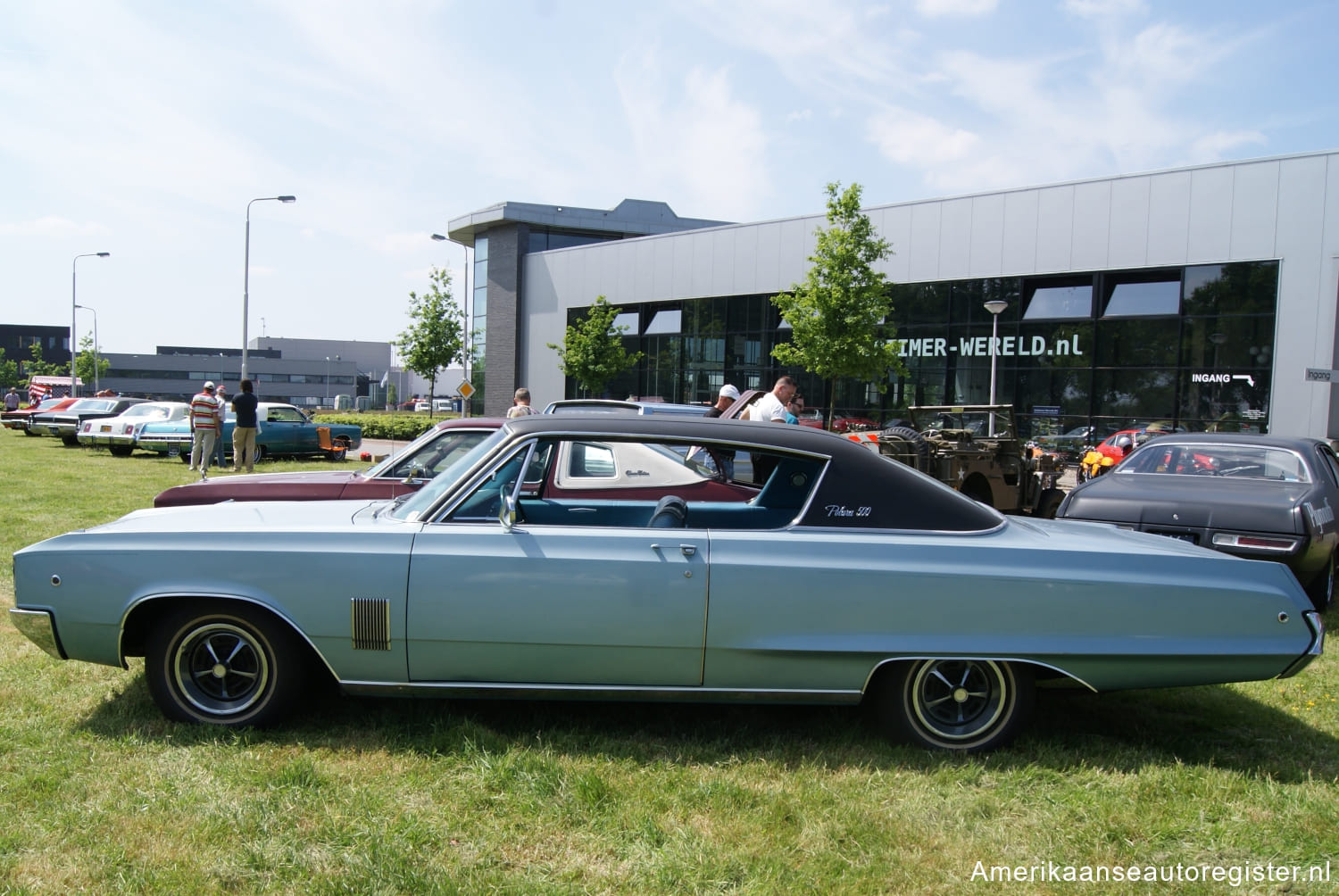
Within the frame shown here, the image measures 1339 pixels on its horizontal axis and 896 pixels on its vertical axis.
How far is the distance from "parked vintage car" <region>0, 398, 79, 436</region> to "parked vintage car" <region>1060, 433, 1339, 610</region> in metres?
27.4

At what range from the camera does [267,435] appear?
19.7m

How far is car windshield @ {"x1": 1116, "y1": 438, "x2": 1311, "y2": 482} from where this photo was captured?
293 inches

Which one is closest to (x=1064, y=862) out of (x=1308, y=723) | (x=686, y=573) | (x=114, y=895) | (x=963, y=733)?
(x=963, y=733)

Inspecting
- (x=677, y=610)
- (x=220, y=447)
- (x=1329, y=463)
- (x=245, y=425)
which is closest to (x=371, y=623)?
(x=677, y=610)

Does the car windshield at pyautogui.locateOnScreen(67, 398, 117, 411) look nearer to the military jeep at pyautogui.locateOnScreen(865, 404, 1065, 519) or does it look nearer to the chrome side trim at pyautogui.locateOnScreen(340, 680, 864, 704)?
the military jeep at pyautogui.locateOnScreen(865, 404, 1065, 519)

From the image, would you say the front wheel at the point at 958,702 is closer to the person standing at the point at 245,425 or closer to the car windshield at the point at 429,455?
the car windshield at the point at 429,455

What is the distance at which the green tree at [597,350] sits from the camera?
34.9 metres

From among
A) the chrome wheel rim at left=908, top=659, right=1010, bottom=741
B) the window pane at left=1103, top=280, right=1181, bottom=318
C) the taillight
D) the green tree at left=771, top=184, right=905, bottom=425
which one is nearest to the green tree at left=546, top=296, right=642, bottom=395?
the green tree at left=771, top=184, right=905, bottom=425

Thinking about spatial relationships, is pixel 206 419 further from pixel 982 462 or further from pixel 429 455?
pixel 982 462

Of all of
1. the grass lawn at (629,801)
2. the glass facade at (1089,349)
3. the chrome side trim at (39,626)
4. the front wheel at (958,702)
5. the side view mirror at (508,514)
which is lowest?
the grass lawn at (629,801)

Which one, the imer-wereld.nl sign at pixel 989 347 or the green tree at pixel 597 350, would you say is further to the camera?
the green tree at pixel 597 350

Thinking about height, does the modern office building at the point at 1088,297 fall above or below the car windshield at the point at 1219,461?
above

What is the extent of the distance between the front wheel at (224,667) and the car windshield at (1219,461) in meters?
6.67

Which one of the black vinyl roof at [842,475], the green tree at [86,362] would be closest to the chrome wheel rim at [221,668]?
the black vinyl roof at [842,475]
